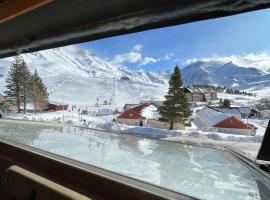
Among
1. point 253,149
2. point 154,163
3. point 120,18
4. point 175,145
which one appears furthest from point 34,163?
point 253,149

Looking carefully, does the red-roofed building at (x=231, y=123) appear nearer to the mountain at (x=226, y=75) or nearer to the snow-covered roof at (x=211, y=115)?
the snow-covered roof at (x=211, y=115)

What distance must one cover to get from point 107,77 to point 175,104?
2.15 ft

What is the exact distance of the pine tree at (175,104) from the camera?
1480 millimetres

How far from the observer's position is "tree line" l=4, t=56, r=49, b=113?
7.97 feet

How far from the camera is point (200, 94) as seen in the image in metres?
1.48

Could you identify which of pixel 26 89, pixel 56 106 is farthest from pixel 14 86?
pixel 56 106

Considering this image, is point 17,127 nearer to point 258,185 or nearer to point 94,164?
point 94,164

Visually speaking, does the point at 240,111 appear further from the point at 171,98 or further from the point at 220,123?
the point at 171,98

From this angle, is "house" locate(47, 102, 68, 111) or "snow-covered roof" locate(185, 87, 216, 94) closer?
"snow-covered roof" locate(185, 87, 216, 94)

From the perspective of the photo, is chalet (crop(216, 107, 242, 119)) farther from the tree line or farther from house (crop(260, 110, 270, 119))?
the tree line

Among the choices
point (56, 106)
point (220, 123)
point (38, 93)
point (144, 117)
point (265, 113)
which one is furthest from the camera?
point (38, 93)

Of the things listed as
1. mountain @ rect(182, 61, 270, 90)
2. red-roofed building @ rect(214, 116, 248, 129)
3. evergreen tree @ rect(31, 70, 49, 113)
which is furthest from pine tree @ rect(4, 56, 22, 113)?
red-roofed building @ rect(214, 116, 248, 129)

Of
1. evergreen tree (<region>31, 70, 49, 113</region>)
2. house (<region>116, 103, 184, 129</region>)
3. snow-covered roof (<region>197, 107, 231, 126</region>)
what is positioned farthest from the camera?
evergreen tree (<region>31, 70, 49, 113</region>)

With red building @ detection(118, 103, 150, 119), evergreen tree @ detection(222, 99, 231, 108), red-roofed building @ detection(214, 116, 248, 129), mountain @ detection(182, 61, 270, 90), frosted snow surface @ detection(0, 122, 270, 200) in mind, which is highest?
mountain @ detection(182, 61, 270, 90)
